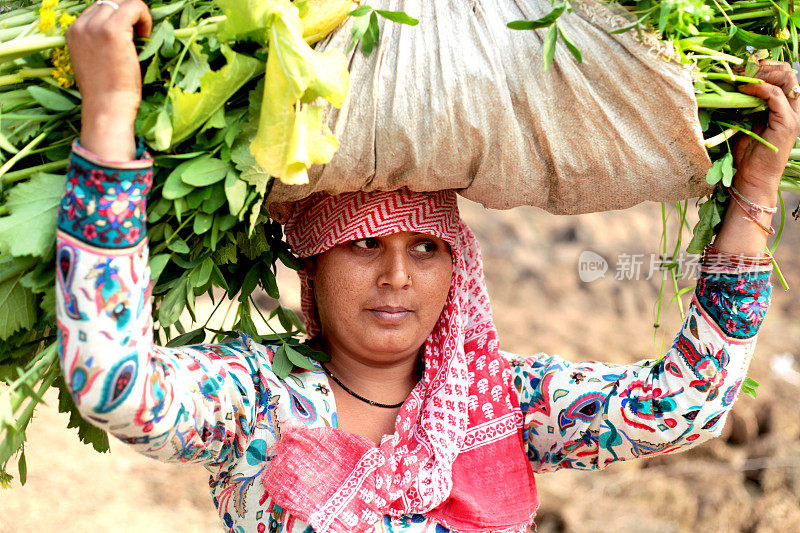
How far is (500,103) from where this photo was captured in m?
1.25

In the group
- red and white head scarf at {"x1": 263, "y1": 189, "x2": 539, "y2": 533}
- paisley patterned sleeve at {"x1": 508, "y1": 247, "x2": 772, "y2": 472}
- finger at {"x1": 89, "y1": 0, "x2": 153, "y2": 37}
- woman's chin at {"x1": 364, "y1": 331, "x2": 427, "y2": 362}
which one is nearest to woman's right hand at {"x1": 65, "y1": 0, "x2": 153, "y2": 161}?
finger at {"x1": 89, "y1": 0, "x2": 153, "y2": 37}

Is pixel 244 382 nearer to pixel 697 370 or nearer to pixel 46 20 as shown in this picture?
pixel 46 20

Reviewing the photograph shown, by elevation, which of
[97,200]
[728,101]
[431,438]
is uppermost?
[97,200]

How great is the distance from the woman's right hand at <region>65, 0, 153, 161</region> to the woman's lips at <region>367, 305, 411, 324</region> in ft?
1.91

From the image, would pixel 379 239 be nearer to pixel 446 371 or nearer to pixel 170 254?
pixel 446 371

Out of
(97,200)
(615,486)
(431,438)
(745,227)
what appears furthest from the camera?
(615,486)

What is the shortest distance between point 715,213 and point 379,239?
0.60 meters

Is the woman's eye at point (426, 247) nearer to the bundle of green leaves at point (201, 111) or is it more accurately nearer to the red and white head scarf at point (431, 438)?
the red and white head scarf at point (431, 438)

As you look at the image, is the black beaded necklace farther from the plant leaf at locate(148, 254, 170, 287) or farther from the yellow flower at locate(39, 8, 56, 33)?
the yellow flower at locate(39, 8, 56, 33)

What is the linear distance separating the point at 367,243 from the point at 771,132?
716 millimetres

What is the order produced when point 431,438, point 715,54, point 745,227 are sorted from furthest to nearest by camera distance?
point 431,438, point 745,227, point 715,54

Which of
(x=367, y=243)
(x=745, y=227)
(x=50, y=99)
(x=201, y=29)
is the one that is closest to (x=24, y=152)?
(x=50, y=99)

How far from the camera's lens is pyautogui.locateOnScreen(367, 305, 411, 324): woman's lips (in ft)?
5.04

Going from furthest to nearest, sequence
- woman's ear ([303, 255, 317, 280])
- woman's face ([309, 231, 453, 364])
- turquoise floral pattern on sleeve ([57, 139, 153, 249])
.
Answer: woman's ear ([303, 255, 317, 280])
woman's face ([309, 231, 453, 364])
turquoise floral pattern on sleeve ([57, 139, 153, 249])
